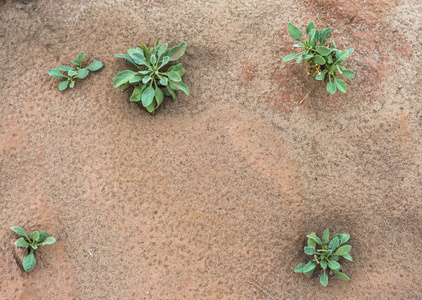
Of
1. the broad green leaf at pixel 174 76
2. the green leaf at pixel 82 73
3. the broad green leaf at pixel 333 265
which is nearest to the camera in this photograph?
the broad green leaf at pixel 333 265

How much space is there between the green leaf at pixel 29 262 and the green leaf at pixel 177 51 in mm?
1607

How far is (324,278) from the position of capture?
88.4 inches

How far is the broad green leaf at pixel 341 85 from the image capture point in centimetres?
232

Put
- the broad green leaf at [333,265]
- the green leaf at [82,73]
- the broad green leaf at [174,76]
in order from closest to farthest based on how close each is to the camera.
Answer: the broad green leaf at [333,265] → the broad green leaf at [174,76] → the green leaf at [82,73]

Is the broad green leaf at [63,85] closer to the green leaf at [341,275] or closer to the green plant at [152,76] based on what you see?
the green plant at [152,76]

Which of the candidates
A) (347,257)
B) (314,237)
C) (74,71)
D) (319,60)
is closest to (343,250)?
(347,257)

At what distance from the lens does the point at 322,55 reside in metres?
2.29

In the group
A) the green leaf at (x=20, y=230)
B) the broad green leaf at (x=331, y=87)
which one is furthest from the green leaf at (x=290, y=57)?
the green leaf at (x=20, y=230)

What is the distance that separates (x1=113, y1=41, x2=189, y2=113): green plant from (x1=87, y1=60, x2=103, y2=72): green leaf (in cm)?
17

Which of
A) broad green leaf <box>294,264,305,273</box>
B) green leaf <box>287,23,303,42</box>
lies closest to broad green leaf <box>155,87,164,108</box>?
green leaf <box>287,23,303,42</box>

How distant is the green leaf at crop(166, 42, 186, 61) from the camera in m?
2.40

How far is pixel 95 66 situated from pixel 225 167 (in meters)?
1.15

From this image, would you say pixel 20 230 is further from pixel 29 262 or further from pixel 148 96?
pixel 148 96

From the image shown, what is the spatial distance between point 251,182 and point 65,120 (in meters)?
1.36
